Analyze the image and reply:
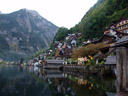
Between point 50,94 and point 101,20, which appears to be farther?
point 101,20

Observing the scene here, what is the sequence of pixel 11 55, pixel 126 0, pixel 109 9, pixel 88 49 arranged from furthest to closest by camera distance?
pixel 11 55 → pixel 109 9 → pixel 126 0 → pixel 88 49

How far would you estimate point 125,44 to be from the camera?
971 centimetres

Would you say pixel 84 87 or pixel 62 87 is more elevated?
pixel 84 87

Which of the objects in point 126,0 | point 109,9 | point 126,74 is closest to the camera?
point 126,74

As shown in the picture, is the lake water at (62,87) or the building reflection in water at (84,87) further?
the lake water at (62,87)

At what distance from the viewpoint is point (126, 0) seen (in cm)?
7281

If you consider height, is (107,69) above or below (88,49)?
below

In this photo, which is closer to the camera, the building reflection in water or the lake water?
the building reflection in water

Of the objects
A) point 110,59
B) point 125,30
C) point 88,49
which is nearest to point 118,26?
point 125,30

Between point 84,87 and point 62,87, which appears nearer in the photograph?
point 84,87

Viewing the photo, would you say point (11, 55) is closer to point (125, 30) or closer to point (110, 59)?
point (125, 30)

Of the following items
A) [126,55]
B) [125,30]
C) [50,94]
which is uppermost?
[125,30]

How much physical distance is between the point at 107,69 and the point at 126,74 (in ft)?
61.5

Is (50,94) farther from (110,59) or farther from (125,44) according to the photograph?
(110,59)
